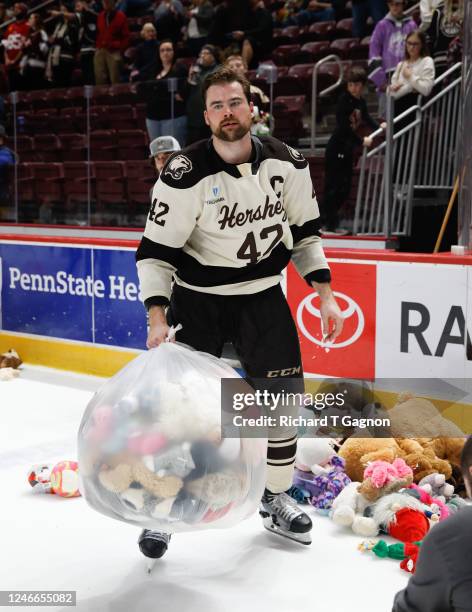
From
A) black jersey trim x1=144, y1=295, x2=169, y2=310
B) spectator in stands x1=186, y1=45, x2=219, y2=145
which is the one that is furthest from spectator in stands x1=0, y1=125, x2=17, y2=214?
black jersey trim x1=144, y1=295, x2=169, y2=310

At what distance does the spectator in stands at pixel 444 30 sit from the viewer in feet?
16.4

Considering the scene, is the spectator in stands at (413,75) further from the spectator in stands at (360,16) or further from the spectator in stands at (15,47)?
the spectator in stands at (15,47)

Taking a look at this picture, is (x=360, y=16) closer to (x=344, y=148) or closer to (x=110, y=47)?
(x=110, y=47)

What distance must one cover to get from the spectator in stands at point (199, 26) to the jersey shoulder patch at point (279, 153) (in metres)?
5.28

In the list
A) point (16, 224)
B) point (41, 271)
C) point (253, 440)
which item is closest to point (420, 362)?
point (253, 440)

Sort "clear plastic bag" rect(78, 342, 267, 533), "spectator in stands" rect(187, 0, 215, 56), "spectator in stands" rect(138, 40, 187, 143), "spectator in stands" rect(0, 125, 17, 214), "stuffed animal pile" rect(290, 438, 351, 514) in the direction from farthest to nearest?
"spectator in stands" rect(187, 0, 215, 56) < "spectator in stands" rect(0, 125, 17, 214) < "spectator in stands" rect(138, 40, 187, 143) < "stuffed animal pile" rect(290, 438, 351, 514) < "clear plastic bag" rect(78, 342, 267, 533)

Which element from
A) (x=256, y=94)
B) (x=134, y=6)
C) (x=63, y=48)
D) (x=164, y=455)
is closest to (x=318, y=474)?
(x=164, y=455)

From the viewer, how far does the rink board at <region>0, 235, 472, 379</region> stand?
362 cm

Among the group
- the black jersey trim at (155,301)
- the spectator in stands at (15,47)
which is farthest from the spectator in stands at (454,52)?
the spectator in stands at (15,47)

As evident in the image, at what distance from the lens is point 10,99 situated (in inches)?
242

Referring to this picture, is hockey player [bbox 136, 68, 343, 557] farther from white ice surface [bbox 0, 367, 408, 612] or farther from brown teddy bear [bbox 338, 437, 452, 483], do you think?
brown teddy bear [bbox 338, 437, 452, 483]

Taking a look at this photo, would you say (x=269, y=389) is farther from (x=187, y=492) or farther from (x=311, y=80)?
(x=311, y=80)

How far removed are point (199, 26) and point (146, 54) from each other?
608 mm

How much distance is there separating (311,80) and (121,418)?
9.91ft
